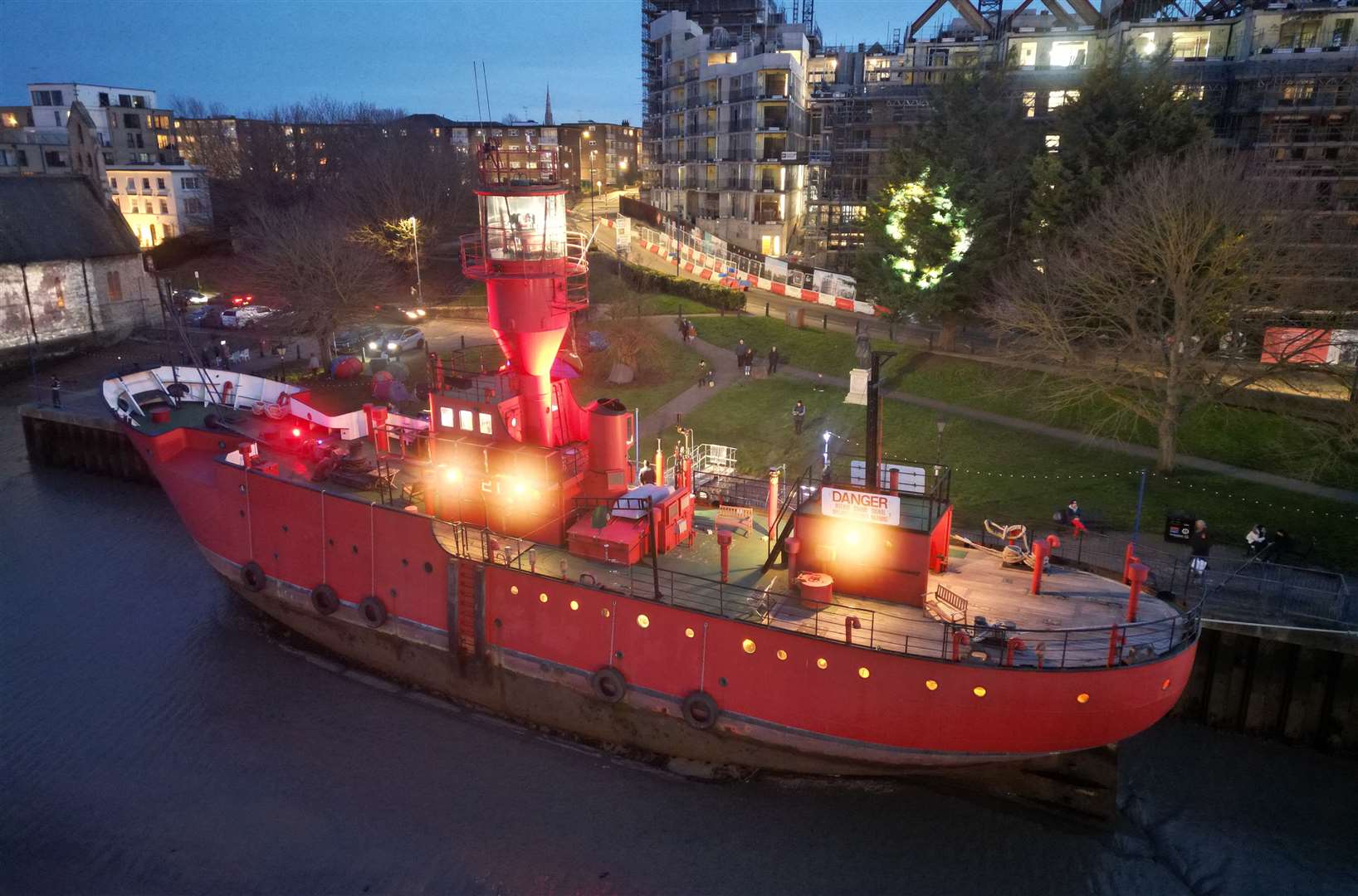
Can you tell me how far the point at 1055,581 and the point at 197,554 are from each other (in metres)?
22.3

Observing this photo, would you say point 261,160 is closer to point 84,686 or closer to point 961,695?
point 84,686

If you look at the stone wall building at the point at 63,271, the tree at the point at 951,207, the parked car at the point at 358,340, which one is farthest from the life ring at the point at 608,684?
the stone wall building at the point at 63,271

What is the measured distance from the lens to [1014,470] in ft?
78.4

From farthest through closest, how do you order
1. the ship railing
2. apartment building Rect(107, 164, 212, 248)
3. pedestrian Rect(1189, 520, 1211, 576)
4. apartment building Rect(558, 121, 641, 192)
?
apartment building Rect(558, 121, 641, 192), apartment building Rect(107, 164, 212, 248), pedestrian Rect(1189, 520, 1211, 576), the ship railing

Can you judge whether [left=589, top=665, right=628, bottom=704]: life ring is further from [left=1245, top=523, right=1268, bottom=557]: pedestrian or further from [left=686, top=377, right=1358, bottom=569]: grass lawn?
[left=1245, top=523, right=1268, bottom=557]: pedestrian

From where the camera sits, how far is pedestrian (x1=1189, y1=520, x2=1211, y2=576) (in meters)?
17.4

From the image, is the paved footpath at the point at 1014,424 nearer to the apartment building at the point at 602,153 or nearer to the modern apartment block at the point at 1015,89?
the modern apartment block at the point at 1015,89

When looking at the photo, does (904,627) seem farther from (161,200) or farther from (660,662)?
(161,200)

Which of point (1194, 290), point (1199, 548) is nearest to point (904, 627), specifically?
point (1199, 548)

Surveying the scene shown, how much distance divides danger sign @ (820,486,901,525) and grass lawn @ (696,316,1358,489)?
11.9 meters

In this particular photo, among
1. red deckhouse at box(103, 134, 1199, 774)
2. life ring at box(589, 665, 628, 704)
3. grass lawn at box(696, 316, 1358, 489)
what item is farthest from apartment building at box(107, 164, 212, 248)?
life ring at box(589, 665, 628, 704)

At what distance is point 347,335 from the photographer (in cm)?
4384

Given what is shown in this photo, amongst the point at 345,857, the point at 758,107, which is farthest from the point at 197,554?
the point at 758,107

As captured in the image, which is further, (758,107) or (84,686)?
(758,107)
